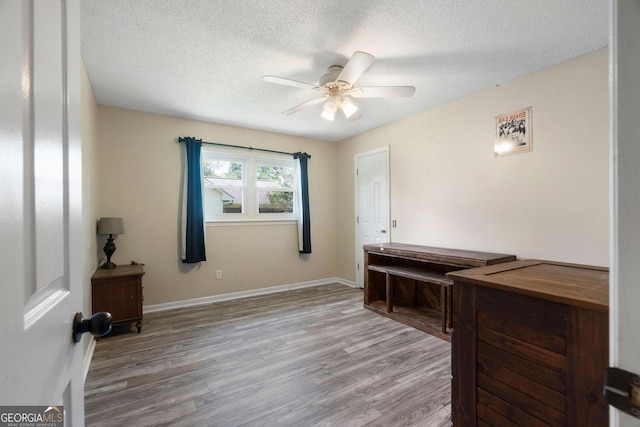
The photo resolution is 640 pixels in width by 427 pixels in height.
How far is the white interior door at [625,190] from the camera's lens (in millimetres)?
470

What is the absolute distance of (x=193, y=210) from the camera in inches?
149

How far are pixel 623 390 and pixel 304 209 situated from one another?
14.1ft

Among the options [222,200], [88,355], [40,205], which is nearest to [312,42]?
[40,205]

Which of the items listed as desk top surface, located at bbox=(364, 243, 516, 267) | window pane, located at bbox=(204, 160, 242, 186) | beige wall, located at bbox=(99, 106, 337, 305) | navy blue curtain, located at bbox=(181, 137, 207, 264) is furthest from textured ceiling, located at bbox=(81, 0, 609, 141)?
desk top surface, located at bbox=(364, 243, 516, 267)

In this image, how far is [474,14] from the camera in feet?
6.14

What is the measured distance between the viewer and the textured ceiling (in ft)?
5.98

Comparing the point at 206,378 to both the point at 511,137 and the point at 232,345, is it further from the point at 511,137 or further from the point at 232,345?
the point at 511,137

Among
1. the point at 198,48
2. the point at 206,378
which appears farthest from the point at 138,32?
the point at 206,378

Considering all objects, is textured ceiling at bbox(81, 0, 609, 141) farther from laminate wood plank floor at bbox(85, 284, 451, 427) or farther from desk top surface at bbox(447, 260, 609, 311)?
laminate wood plank floor at bbox(85, 284, 451, 427)

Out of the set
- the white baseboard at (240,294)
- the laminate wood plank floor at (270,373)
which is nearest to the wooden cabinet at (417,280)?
the laminate wood plank floor at (270,373)

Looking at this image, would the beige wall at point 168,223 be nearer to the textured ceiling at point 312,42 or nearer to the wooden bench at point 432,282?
the textured ceiling at point 312,42

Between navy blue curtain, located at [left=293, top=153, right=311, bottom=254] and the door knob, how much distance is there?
13.0 ft

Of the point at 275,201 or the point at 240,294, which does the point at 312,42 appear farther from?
the point at 240,294

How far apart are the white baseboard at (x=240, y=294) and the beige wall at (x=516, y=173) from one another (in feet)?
5.24
